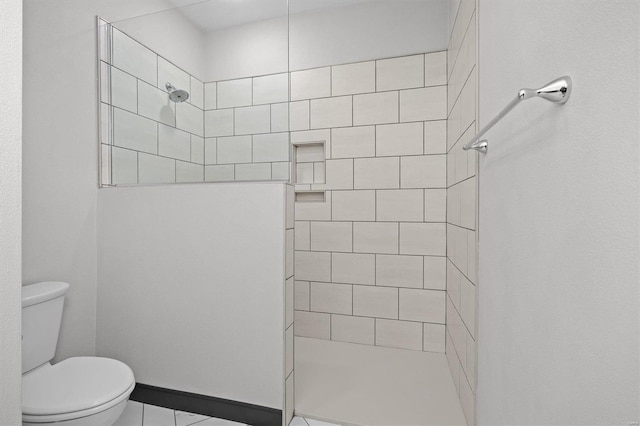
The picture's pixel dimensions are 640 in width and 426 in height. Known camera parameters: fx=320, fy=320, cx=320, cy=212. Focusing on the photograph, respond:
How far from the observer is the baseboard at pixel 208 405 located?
147 centimetres

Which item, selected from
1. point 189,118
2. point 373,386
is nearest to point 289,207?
point 189,118

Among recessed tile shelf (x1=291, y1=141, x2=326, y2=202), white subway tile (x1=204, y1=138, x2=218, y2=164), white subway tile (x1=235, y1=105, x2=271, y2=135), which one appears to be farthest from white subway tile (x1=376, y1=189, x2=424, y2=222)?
white subway tile (x1=204, y1=138, x2=218, y2=164)

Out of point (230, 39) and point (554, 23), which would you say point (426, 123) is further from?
point (554, 23)

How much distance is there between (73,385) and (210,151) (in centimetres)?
112

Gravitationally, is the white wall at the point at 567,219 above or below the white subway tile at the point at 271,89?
below

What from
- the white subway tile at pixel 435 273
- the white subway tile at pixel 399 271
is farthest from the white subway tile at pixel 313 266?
the white subway tile at pixel 435 273

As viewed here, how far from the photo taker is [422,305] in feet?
7.38

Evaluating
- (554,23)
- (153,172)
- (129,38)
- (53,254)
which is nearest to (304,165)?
(153,172)

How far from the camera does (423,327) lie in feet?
7.39

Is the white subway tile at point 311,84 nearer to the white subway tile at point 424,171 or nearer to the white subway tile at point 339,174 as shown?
the white subway tile at point 339,174

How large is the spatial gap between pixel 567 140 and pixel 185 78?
1720mm

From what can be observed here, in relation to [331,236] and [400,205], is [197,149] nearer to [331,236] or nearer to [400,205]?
[331,236]

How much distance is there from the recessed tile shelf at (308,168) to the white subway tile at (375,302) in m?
0.77

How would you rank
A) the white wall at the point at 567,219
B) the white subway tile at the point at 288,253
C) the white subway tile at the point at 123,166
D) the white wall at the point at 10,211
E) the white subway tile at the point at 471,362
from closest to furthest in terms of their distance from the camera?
1. the white wall at the point at 567,219
2. the white wall at the point at 10,211
3. the white subway tile at the point at 471,362
4. the white subway tile at the point at 288,253
5. the white subway tile at the point at 123,166
